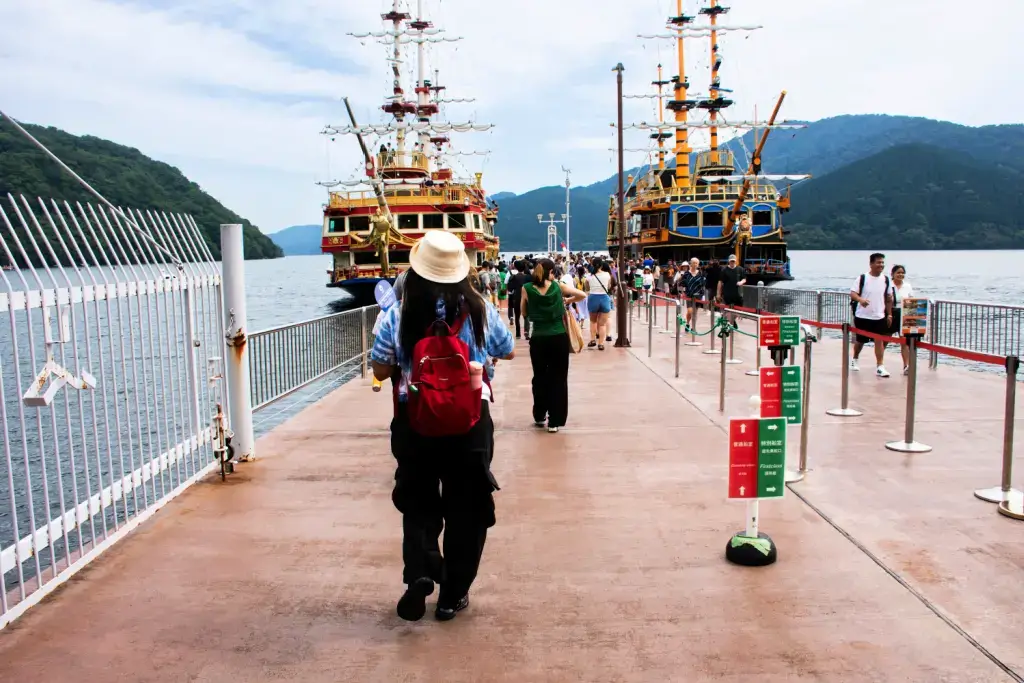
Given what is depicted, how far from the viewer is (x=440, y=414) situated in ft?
11.2

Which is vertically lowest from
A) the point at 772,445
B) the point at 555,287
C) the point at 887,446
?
the point at 887,446

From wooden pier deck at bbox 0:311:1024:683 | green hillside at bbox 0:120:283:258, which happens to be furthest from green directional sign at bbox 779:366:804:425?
green hillside at bbox 0:120:283:258

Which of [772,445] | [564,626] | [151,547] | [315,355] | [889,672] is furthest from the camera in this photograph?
[315,355]

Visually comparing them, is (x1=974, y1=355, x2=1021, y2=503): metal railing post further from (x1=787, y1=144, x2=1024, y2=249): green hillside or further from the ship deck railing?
(x1=787, y1=144, x2=1024, y2=249): green hillside

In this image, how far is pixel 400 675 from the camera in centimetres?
329

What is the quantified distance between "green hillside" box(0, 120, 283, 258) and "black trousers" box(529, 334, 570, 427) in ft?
10.1

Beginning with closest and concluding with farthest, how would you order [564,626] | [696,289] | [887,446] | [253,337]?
[564,626] < [887,446] < [253,337] < [696,289]

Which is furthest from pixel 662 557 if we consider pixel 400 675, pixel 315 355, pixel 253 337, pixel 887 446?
pixel 315 355

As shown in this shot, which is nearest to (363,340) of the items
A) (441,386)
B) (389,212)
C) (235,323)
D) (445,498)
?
(235,323)

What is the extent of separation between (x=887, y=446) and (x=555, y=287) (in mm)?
3240

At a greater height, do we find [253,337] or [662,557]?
[253,337]

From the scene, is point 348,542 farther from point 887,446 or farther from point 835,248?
point 835,248

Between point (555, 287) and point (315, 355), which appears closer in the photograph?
point (555, 287)

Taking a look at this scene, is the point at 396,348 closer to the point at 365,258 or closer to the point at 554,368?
the point at 554,368
